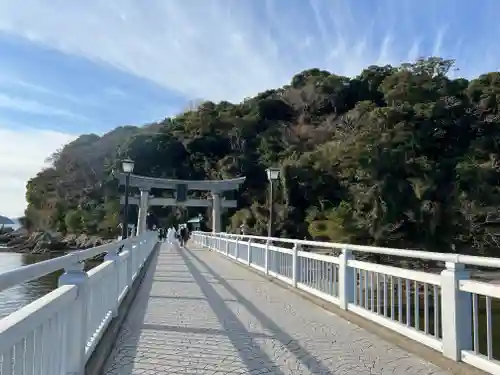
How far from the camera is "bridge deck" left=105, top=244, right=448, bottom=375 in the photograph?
13.5ft

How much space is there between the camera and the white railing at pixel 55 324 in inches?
80.0

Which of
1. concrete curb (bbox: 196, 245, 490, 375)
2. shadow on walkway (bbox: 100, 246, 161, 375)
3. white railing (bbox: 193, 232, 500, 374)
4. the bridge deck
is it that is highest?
white railing (bbox: 193, 232, 500, 374)

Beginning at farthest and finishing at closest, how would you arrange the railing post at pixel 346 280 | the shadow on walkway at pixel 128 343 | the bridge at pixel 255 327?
the railing post at pixel 346 280
the shadow on walkway at pixel 128 343
the bridge at pixel 255 327

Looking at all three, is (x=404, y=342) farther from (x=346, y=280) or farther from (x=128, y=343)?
(x=128, y=343)

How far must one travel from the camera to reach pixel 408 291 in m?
5.07

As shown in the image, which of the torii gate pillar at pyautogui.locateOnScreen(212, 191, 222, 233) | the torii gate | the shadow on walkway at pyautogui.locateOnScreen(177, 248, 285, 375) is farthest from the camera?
the torii gate

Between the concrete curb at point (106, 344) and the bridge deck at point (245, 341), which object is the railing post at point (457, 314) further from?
the concrete curb at point (106, 344)

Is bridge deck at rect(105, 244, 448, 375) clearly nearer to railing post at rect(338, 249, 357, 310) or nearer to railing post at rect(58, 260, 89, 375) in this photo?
railing post at rect(338, 249, 357, 310)

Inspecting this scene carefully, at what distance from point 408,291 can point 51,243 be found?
54358 mm

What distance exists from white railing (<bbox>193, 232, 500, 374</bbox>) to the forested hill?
52.1 ft

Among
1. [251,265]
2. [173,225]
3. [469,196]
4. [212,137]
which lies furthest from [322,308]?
[212,137]

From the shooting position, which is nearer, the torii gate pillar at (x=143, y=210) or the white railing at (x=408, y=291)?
the white railing at (x=408, y=291)

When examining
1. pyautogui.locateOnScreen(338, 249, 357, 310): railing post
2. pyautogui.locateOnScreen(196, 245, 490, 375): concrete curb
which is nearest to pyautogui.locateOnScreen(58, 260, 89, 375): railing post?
pyautogui.locateOnScreen(196, 245, 490, 375): concrete curb

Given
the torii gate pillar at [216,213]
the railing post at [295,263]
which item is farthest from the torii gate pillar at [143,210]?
the railing post at [295,263]
